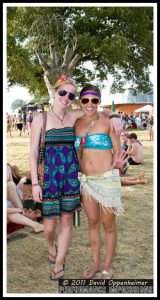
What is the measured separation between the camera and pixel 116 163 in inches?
137

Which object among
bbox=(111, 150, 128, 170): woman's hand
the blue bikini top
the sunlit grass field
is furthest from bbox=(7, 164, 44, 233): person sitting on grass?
bbox=(111, 150, 128, 170): woman's hand

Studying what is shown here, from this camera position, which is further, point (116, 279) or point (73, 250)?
point (73, 250)

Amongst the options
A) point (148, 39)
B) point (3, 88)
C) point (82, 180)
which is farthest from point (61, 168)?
point (148, 39)

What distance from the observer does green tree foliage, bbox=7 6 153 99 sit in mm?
19292

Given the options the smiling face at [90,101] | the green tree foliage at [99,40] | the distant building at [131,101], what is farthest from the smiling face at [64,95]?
the distant building at [131,101]

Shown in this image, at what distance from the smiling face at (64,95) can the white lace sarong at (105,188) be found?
0.76m

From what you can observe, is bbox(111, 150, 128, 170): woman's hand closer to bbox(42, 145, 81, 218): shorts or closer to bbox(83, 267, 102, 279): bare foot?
bbox(42, 145, 81, 218): shorts

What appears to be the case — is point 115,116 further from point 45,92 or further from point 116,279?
point 45,92

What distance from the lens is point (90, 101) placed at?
138 inches

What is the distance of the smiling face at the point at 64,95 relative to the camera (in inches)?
140

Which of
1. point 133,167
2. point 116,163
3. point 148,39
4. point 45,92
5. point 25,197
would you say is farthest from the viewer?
point 45,92

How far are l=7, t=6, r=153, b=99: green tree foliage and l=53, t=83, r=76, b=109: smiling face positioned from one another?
47.8ft

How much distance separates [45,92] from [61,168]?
80.7 feet

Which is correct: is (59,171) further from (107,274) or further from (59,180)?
(107,274)
